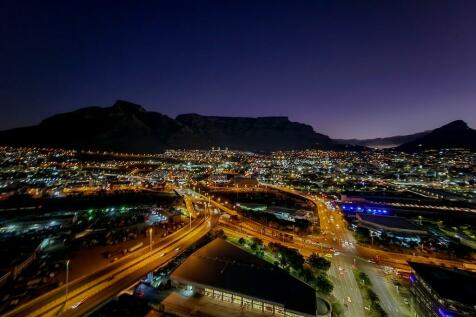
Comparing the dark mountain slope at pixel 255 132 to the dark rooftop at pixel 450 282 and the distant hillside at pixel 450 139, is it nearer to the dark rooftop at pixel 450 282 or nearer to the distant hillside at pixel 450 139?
the distant hillside at pixel 450 139

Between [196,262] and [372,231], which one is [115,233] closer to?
[196,262]

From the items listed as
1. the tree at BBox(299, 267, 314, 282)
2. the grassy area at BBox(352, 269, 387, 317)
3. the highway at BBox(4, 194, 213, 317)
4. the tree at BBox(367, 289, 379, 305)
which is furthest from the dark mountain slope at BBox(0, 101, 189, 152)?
the tree at BBox(367, 289, 379, 305)

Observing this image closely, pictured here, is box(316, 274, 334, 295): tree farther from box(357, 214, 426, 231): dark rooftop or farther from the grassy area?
box(357, 214, 426, 231): dark rooftop

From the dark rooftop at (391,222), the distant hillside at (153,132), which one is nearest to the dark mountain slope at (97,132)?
the distant hillside at (153,132)

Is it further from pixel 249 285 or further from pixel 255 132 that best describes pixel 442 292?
pixel 255 132

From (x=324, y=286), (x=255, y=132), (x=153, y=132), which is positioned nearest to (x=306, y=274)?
(x=324, y=286)

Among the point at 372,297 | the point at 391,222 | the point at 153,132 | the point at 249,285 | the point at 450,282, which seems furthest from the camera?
the point at 153,132

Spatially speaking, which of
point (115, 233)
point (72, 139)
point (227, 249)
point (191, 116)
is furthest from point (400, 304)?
point (191, 116)
